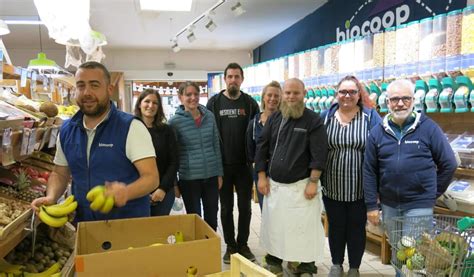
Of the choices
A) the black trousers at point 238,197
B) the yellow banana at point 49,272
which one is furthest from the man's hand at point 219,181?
the yellow banana at point 49,272

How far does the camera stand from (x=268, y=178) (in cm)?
310

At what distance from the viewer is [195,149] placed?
3203mm

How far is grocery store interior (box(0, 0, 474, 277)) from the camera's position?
1568 mm

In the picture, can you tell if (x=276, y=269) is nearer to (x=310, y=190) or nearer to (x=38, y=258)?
(x=310, y=190)

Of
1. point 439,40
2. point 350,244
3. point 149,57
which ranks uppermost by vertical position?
point 149,57

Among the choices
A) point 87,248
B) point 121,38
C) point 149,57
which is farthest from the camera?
point 149,57

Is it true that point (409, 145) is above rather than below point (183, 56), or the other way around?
below

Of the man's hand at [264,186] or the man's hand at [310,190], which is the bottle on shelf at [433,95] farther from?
the man's hand at [264,186]

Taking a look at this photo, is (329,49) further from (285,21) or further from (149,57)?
(149,57)

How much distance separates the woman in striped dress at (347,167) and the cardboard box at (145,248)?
4.79 ft

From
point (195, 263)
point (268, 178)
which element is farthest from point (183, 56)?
point (195, 263)

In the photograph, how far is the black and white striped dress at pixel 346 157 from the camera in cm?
276

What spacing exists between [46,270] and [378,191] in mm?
2046

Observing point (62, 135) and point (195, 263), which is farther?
point (62, 135)
